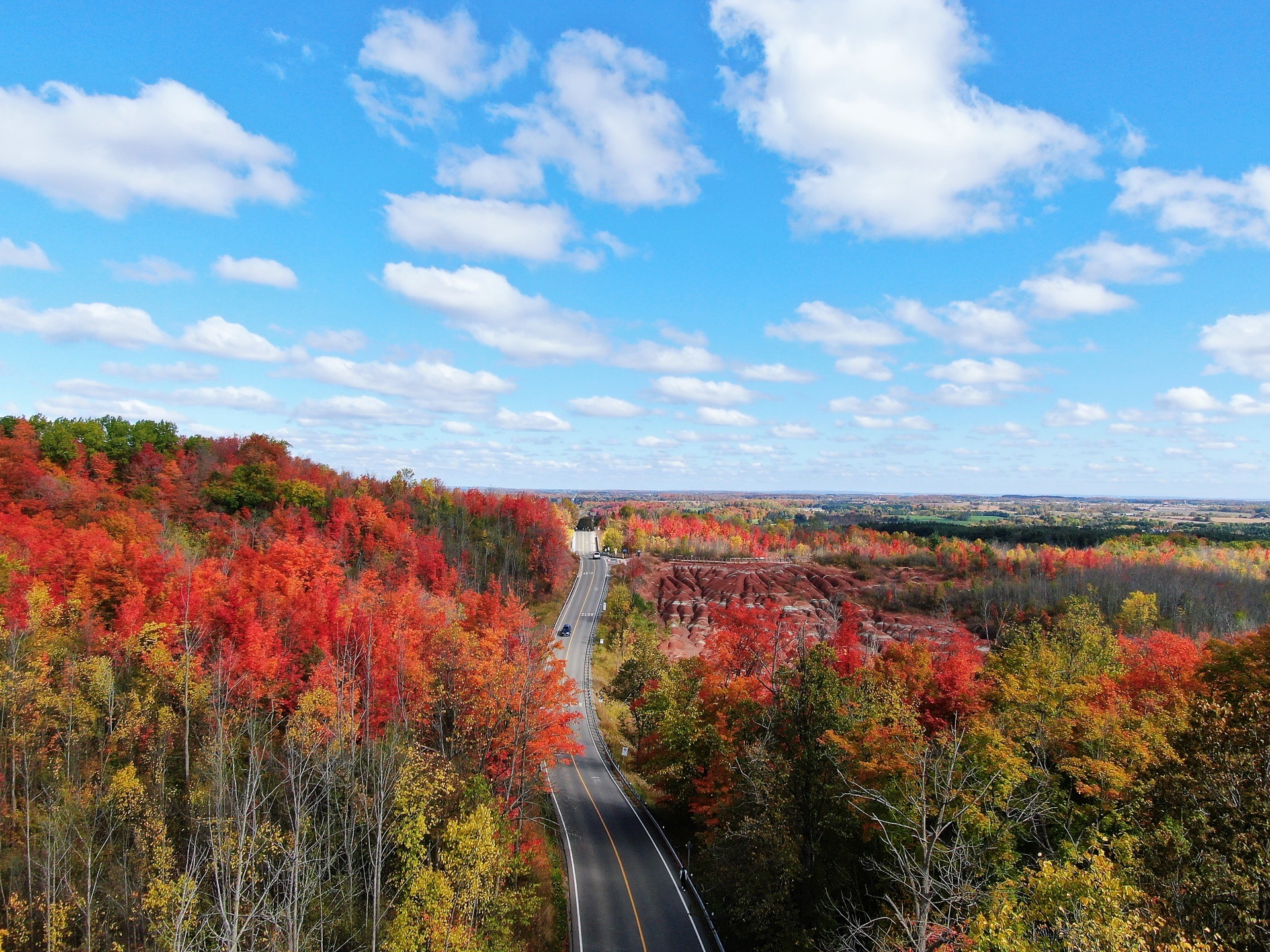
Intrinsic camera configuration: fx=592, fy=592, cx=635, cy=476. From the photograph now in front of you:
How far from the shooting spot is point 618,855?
3152 centimetres

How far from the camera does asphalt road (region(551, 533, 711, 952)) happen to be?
25141 mm

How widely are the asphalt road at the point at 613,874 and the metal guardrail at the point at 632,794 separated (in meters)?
0.36

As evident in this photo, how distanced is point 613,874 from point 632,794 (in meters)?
10.3

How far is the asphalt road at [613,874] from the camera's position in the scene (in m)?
25.1

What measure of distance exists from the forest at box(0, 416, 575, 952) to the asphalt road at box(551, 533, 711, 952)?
1.49 metres

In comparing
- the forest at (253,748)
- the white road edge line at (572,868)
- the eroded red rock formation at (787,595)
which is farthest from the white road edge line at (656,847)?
the eroded red rock formation at (787,595)

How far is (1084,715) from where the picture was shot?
2475 cm

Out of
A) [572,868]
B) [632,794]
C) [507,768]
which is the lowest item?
[632,794]

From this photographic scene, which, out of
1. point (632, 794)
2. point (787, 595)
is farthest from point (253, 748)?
point (787, 595)

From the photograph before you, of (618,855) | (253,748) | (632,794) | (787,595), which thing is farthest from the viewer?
(787,595)

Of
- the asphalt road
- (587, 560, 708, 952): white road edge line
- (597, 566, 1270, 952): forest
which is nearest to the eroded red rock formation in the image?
(587, 560, 708, 952): white road edge line

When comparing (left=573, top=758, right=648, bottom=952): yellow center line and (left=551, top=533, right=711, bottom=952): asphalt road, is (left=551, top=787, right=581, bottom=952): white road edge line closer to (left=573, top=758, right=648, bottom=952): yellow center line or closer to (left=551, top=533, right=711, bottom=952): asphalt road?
(left=551, top=533, right=711, bottom=952): asphalt road

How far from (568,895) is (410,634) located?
19.0 meters

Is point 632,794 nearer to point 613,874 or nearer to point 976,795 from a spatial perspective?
point 613,874
